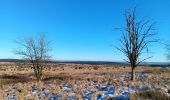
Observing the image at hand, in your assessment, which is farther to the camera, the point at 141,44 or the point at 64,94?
the point at 141,44

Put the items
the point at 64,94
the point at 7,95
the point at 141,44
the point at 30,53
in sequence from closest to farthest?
1. the point at 64,94
2. the point at 7,95
3. the point at 141,44
4. the point at 30,53

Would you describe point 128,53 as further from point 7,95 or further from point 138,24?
point 7,95

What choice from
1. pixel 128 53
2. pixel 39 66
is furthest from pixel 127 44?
pixel 39 66

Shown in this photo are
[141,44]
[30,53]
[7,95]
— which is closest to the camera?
[7,95]

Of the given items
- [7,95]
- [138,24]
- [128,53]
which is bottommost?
[7,95]

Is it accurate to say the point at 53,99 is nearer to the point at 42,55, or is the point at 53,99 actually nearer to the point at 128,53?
the point at 128,53

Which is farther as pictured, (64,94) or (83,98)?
(64,94)

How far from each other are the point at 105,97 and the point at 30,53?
2066cm

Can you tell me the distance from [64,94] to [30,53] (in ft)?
63.0

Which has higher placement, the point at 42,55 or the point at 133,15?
the point at 133,15

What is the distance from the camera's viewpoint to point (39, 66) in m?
30.7

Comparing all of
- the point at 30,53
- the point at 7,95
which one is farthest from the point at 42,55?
the point at 7,95

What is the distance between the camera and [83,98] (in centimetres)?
1099

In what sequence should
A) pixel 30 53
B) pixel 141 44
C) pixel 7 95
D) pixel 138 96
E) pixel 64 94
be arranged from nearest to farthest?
1. pixel 138 96
2. pixel 64 94
3. pixel 7 95
4. pixel 141 44
5. pixel 30 53
